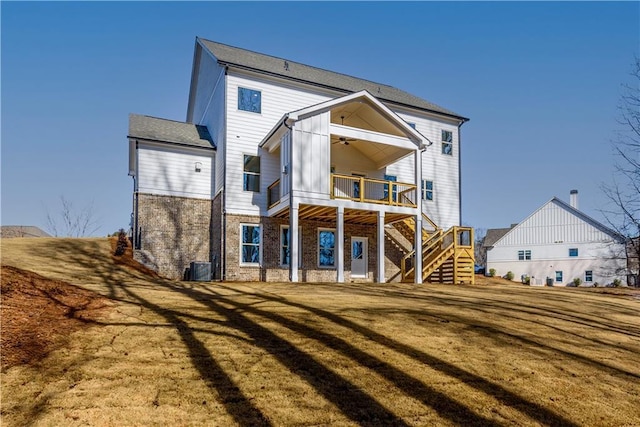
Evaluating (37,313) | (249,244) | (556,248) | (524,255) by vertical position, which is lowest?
(524,255)

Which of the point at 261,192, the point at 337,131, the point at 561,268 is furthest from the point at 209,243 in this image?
the point at 561,268

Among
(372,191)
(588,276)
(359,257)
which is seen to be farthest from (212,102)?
(588,276)

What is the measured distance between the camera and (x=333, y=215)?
19.1m

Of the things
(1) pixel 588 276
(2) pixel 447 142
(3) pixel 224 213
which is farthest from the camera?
(1) pixel 588 276

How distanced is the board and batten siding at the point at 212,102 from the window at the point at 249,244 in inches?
83.6

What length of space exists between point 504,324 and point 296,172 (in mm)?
9710

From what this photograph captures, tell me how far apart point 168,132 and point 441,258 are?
13.5m

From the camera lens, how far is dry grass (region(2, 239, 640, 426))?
15.3ft

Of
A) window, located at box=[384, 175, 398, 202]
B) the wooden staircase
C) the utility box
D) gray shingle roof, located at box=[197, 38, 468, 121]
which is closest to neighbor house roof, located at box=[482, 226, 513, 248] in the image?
gray shingle roof, located at box=[197, 38, 468, 121]

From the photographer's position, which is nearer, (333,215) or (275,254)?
(275,254)

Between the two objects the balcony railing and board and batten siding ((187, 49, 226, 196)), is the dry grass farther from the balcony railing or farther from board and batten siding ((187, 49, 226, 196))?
board and batten siding ((187, 49, 226, 196))

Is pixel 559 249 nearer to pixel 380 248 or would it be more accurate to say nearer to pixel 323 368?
pixel 380 248

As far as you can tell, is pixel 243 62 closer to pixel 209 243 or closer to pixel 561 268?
pixel 209 243

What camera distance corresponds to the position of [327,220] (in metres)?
20.0
